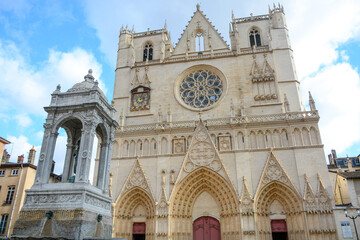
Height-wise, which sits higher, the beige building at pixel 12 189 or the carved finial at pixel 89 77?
the carved finial at pixel 89 77

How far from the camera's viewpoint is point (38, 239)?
6867 millimetres

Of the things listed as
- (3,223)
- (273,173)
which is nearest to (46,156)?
(273,173)

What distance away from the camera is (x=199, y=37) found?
25531mm

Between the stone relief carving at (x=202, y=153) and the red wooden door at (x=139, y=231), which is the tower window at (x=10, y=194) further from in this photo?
the stone relief carving at (x=202, y=153)

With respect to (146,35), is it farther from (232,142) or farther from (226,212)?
(226,212)

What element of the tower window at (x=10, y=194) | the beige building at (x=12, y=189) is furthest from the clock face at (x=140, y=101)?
the tower window at (x=10, y=194)

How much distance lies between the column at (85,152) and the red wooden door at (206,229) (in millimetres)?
12236

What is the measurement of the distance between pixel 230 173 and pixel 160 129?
6040 mm

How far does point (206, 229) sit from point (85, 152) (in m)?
12.6

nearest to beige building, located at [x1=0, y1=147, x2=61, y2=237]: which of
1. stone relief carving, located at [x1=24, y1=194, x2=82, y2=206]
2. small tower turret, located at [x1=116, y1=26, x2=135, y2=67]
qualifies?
small tower turret, located at [x1=116, y1=26, x2=135, y2=67]

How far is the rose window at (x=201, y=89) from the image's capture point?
73.5ft

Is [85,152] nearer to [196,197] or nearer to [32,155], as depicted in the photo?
[196,197]

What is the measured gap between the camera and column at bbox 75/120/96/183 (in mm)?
8297

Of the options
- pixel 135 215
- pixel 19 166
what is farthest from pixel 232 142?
pixel 19 166
